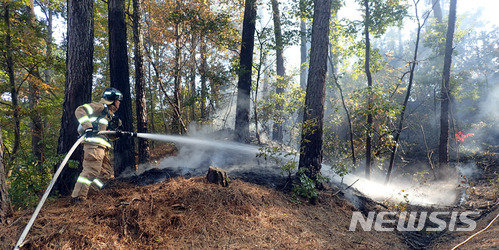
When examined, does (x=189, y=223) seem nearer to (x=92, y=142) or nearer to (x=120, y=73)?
(x=92, y=142)

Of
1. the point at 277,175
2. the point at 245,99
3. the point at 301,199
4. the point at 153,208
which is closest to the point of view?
the point at 153,208

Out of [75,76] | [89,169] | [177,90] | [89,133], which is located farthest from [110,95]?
[177,90]

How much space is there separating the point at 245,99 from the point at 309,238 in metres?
6.81

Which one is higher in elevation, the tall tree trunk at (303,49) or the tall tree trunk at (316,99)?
the tall tree trunk at (303,49)

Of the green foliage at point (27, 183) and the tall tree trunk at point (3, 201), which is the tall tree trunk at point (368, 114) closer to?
the green foliage at point (27, 183)

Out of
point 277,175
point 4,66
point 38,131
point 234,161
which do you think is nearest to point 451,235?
point 277,175

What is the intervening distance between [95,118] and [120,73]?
368 centimetres

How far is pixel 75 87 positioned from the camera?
5.64m

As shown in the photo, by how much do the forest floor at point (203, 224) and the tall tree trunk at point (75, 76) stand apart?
0.91 metres

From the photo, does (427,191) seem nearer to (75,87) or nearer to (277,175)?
(277,175)

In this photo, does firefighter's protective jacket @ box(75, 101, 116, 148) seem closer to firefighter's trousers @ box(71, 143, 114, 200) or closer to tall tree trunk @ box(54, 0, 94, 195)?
firefighter's trousers @ box(71, 143, 114, 200)

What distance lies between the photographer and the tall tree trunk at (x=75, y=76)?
5.50 m

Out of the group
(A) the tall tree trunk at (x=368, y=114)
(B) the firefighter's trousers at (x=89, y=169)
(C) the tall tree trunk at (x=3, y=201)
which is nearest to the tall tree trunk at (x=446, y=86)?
(A) the tall tree trunk at (x=368, y=114)

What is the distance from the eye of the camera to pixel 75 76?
5.64 meters
